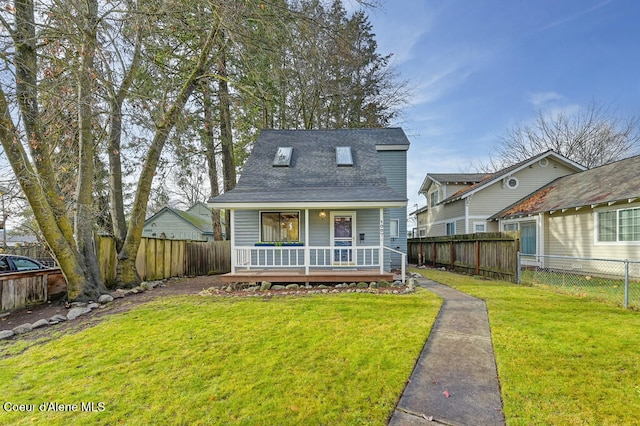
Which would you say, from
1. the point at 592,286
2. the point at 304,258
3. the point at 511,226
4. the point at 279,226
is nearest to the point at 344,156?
the point at 279,226

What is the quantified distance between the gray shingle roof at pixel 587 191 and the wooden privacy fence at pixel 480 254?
347 centimetres

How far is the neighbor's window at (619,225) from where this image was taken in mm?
9608

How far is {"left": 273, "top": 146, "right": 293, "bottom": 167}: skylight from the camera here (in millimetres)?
11984

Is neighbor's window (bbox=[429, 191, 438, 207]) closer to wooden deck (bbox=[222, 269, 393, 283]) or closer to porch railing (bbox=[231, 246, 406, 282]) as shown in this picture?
porch railing (bbox=[231, 246, 406, 282])

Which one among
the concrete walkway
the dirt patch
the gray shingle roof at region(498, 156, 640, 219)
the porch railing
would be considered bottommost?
the dirt patch

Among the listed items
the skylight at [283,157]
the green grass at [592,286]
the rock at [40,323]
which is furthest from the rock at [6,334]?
the green grass at [592,286]

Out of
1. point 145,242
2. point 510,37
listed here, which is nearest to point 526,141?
point 510,37

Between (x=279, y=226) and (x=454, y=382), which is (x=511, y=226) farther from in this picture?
(x=454, y=382)

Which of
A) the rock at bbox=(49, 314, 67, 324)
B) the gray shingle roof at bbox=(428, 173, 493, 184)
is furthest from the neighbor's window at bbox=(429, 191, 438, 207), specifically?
the rock at bbox=(49, 314, 67, 324)

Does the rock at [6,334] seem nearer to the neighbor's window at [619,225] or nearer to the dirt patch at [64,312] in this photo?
the dirt patch at [64,312]

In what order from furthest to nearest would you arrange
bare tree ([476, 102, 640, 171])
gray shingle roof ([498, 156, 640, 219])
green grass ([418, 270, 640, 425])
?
bare tree ([476, 102, 640, 171])
gray shingle roof ([498, 156, 640, 219])
green grass ([418, 270, 640, 425])

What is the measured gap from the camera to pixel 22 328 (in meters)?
5.34

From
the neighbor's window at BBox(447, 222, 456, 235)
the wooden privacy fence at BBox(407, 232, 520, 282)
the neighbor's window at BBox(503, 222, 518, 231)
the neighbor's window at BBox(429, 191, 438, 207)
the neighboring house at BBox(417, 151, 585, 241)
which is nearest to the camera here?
the wooden privacy fence at BBox(407, 232, 520, 282)

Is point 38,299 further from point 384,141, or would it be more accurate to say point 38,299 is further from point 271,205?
point 384,141
